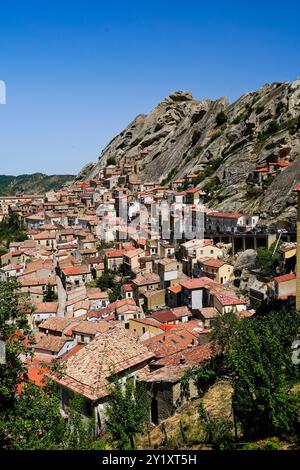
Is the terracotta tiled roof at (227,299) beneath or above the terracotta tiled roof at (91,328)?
above

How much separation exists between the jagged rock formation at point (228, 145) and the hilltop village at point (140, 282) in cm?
315

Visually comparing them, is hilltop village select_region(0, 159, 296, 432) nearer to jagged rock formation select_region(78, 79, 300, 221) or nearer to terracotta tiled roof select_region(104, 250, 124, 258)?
terracotta tiled roof select_region(104, 250, 124, 258)

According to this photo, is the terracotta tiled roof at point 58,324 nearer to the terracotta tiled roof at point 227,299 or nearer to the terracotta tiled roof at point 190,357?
the terracotta tiled roof at point 227,299

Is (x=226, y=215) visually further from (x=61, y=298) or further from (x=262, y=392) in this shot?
(x=262, y=392)

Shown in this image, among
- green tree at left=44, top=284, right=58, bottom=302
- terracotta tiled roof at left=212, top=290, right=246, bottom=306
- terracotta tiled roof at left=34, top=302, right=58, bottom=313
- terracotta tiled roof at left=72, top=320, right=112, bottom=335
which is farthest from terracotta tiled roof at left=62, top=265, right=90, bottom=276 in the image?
terracotta tiled roof at left=212, top=290, right=246, bottom=306

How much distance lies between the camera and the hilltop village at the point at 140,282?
50.5 ft

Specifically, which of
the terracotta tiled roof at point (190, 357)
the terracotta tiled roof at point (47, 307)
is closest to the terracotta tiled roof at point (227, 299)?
the terracotta tiled roof at point (190, 357)

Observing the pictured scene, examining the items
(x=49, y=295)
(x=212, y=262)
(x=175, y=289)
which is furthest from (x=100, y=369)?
(x=49, y=295)

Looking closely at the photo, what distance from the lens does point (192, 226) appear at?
5341cm

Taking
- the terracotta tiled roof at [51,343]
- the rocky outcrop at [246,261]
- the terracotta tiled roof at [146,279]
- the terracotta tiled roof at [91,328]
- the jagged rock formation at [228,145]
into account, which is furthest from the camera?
the jagged rock formation at [228,145]

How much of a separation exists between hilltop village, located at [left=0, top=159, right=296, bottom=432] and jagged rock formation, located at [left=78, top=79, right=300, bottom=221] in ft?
10.3

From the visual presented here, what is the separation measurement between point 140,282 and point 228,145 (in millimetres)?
36218

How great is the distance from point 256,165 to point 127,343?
46.5 m

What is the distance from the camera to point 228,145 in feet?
229
